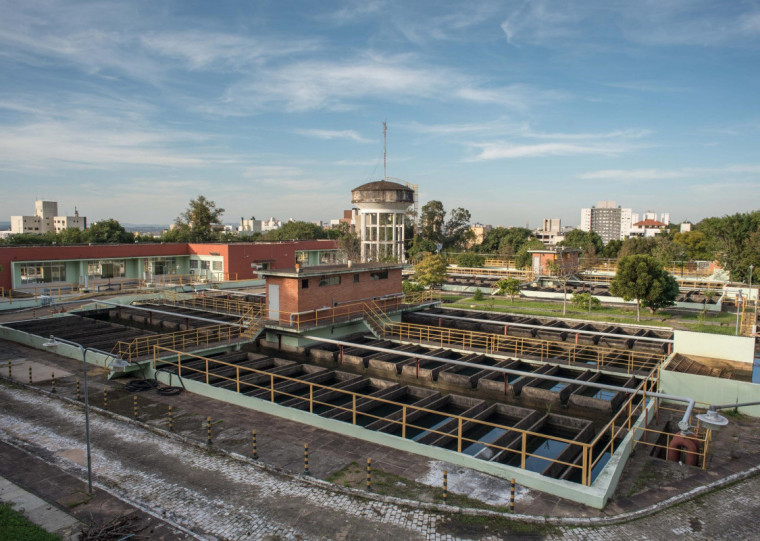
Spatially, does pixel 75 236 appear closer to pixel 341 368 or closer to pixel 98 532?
pixel 341 368

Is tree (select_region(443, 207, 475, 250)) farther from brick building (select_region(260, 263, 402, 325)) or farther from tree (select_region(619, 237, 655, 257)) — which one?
brick building (select_region(260, 263, 402, 325))

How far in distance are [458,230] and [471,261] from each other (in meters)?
33.3

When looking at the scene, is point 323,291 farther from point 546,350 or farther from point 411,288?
point 411,288

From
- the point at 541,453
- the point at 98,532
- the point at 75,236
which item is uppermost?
the point at 75,236

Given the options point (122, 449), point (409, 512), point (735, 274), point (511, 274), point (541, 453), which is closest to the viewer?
point (409, 512)

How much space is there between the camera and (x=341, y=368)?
2338 cm

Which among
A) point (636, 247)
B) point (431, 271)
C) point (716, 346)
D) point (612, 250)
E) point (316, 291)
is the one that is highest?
point (636, 247)

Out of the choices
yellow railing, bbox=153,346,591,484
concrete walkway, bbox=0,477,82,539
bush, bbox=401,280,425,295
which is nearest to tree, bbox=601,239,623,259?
bush, bbox=401,280,425,295

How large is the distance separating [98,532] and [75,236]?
2996 inches

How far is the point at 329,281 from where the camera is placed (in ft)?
87.4

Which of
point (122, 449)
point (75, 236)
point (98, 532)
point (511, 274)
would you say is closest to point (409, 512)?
point (98, 532)

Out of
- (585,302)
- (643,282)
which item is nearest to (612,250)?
(585,302)

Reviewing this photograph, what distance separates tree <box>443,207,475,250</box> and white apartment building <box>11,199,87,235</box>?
13733cm

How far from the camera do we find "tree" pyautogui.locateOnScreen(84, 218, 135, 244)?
72312mm
